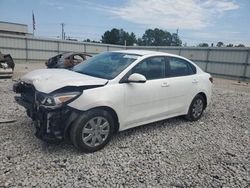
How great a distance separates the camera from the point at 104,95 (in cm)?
341

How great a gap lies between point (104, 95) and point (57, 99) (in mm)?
693

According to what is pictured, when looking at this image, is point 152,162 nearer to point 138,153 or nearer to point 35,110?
point 138,153

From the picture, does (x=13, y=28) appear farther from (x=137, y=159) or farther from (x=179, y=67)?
(x=137, y=159)

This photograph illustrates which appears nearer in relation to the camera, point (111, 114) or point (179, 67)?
point (111, 114)

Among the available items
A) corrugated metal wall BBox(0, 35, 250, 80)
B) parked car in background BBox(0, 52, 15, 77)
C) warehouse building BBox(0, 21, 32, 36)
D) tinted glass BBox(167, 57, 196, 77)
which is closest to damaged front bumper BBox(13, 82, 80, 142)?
tinted glass BBox(167, 57, 196, 77)

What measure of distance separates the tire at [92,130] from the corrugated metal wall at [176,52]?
1604 centimetres

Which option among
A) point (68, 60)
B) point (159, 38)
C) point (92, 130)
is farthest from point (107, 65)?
point (159, 38)

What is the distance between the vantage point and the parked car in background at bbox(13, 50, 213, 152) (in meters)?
3.19

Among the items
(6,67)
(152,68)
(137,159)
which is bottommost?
(137,159)

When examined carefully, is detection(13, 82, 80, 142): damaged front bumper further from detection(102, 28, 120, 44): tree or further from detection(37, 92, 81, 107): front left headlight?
detection(102, 28, 120, 44): tree

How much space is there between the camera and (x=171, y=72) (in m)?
4.59

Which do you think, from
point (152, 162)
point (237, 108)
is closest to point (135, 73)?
point (152, 162)

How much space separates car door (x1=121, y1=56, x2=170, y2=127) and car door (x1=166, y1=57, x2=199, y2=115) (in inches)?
7.2

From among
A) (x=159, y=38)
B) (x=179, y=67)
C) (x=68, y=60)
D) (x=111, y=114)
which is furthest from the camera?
(x=159, y=38)
